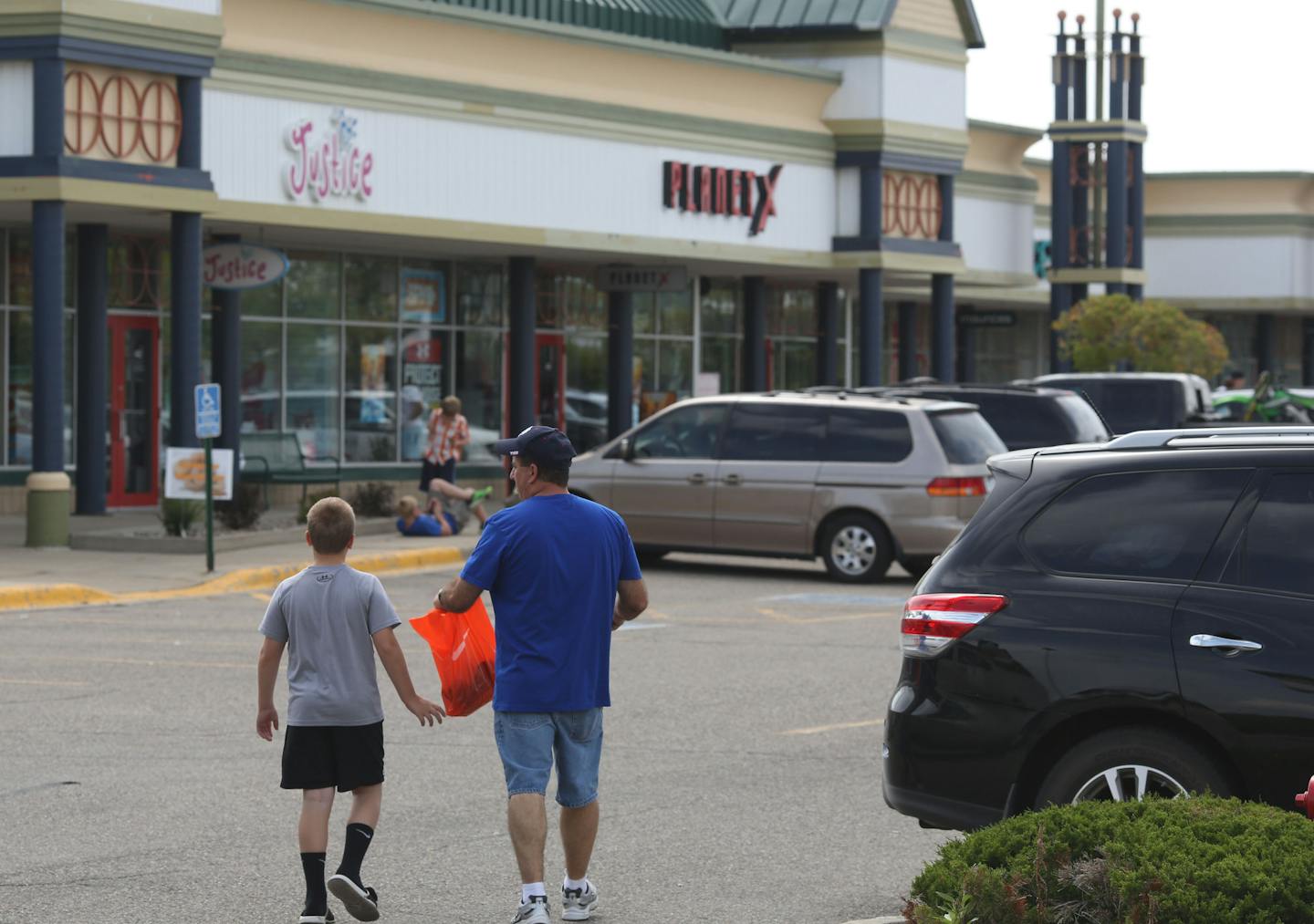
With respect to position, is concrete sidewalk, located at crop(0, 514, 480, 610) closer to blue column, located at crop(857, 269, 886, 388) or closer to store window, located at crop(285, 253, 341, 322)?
store window, located at crop(285, 253, 341, 322)

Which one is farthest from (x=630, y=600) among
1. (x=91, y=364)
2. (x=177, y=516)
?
(x=91, y=364)

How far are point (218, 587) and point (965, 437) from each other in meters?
7.30

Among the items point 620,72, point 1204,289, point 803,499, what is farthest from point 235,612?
point 1204,289

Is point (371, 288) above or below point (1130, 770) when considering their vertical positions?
above

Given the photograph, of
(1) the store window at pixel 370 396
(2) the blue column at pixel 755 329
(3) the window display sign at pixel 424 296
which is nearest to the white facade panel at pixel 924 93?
(2) the blue column at pixel 755 329

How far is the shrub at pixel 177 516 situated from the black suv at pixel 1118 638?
15762 mm

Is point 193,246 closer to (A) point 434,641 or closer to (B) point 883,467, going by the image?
(B) point 883,467

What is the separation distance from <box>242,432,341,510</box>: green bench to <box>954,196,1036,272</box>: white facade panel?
15.4 m

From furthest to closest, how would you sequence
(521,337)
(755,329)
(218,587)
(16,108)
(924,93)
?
(755,329) → (924,93) → (521,337) → (16,108) → (218,587)

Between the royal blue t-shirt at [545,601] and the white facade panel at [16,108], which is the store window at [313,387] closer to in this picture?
the white facade panel at [16,108]

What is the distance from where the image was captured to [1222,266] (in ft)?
179

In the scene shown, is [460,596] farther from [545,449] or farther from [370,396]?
[370,396]

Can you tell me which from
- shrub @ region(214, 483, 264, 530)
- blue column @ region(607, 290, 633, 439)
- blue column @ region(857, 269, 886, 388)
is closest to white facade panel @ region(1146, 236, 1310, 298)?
blue column @ region(857, 269, 886, 388)

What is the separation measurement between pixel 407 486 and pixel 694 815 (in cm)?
2202
